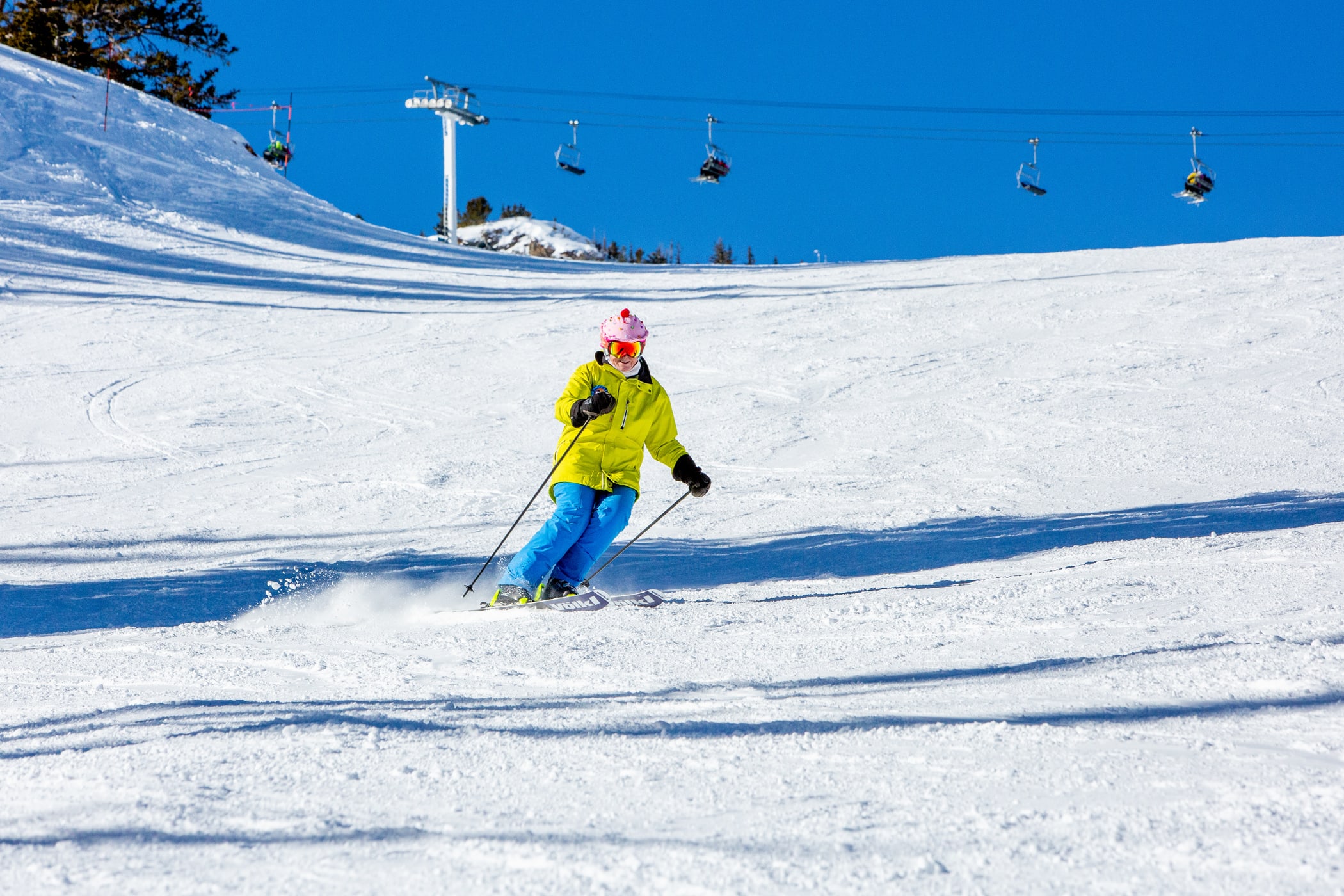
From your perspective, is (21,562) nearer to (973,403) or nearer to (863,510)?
(863,510)

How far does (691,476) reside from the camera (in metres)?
4.94

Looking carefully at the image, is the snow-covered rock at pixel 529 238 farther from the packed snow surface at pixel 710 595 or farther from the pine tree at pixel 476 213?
the packed snow surface at pixel 710 595

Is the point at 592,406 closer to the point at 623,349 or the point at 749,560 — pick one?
the point at 623,349

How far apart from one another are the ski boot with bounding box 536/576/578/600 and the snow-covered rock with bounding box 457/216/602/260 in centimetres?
3137

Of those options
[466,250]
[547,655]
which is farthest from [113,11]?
[547,655]

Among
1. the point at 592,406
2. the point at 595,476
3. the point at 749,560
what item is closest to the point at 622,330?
the point at 592,406

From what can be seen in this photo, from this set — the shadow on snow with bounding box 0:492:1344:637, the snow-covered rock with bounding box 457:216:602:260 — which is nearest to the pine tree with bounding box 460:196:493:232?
the snow-covered rock with bounding box 457:216:602:260

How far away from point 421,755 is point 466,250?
20.4 m

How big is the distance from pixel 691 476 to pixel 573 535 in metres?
0.66

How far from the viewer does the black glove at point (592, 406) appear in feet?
14.5

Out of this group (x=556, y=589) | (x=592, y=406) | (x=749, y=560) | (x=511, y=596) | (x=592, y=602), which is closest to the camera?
(x=592, y=602)

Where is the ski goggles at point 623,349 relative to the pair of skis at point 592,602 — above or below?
above

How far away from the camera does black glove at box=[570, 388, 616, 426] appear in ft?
14.5

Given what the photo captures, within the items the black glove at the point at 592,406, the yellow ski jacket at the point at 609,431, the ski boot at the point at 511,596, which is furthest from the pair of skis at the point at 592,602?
the black glove at the point at 592,406
